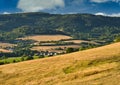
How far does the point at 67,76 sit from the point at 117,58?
11283 mm

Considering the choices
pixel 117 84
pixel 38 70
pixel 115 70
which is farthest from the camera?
pixel 38 70

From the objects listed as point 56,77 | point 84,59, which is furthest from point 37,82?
point 84,59

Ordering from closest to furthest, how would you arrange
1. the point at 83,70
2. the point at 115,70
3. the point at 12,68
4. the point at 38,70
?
the point at 115,70 < the point at 83,70 < the point at 38,70 < the point at 12,68

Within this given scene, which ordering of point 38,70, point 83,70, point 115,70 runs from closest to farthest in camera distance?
1. point 115,70
2. point 83,70
3. point 38,70

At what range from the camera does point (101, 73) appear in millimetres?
55312

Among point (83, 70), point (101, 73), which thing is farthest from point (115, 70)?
point (83, 70)

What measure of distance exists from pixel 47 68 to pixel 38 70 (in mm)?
1797

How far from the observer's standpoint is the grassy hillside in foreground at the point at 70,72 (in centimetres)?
5256

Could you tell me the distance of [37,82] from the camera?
57.1m

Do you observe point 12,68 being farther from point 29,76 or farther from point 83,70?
point 83,70

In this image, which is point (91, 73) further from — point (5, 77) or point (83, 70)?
point (5, 77)

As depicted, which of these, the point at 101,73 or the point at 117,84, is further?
the point at 101,73

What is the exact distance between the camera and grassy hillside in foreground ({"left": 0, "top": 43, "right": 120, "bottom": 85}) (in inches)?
2069

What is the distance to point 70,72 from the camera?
60031mm
